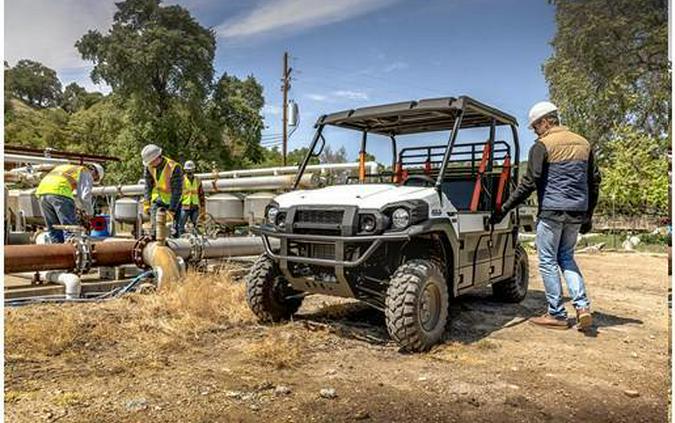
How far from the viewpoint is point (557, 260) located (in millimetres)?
4887

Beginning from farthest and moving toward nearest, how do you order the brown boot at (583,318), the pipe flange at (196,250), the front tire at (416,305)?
the pipe flange at (196,250) < the brown boot at (583,318) < the front tire at (416,305)

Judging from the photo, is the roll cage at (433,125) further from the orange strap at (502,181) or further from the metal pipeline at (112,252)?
the metal pipeline at (112,252)

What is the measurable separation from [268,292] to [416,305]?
54.5 inches

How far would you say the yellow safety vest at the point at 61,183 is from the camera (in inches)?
269

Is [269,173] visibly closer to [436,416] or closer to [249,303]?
[249,303]

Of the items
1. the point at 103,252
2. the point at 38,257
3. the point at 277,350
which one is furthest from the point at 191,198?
the point at 277,350

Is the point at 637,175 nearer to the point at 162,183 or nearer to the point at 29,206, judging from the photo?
the point at 162,183

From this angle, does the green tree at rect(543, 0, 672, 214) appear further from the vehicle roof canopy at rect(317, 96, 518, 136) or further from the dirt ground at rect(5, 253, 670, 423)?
the dirt ground at rect(5, 253, 670, 423)

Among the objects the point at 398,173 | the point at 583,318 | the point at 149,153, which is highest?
the point at 149,153

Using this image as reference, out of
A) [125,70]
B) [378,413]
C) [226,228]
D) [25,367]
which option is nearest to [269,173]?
[226,228]

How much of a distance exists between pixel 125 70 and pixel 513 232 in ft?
33.9

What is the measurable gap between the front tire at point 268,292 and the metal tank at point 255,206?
4493 millimetres

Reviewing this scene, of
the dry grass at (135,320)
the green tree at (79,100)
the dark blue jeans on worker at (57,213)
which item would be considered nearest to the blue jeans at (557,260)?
the dry grass at (135,320)

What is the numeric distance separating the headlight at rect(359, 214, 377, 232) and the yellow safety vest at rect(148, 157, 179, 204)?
3678mm
